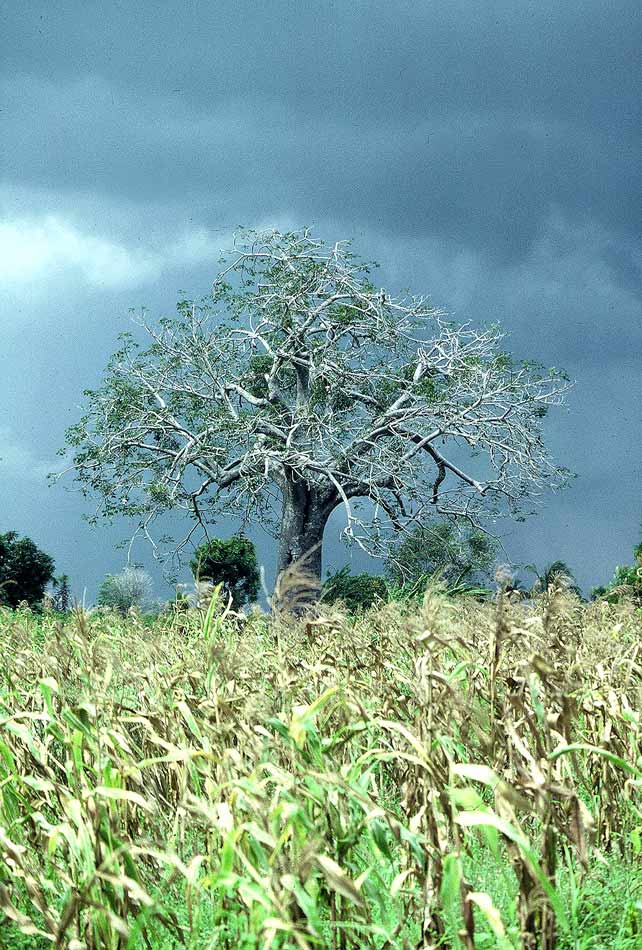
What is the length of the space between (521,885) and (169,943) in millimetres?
1013

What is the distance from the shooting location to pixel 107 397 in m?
17.8

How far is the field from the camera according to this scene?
207cm

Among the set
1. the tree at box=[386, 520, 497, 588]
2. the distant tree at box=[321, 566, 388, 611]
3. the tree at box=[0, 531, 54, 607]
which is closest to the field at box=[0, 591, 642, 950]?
the tree at box=[386, 520, 497, 588]

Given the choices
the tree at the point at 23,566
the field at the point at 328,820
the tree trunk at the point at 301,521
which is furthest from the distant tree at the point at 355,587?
the field at the point at 328,820

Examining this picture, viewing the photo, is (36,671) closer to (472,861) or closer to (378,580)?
(472,861)

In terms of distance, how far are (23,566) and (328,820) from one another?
63.7 feet

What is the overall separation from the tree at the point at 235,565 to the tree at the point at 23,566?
3.61 metres

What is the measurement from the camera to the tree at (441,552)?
1605 cm

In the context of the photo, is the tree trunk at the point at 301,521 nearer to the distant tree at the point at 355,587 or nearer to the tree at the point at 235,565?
the distant tree at the point at 355,587

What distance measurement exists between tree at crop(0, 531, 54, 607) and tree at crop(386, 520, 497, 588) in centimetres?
894

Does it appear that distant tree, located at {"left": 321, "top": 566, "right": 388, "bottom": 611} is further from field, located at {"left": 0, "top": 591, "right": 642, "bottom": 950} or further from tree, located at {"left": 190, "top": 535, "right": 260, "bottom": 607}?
field, located at {"left": 0, "top": 591, "right": 642, "bottom": 950}

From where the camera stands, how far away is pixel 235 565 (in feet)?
72.0

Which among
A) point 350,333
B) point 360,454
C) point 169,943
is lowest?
point 169,943

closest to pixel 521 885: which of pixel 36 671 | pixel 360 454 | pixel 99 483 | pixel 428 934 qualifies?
pixel 428 934
